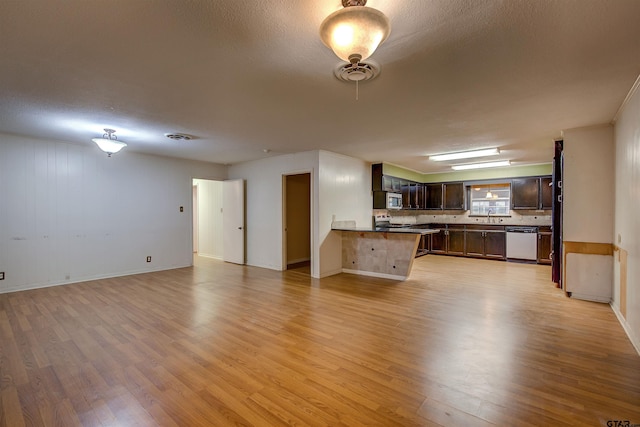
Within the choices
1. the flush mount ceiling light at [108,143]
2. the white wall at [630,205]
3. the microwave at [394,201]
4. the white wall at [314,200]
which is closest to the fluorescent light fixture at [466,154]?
the microwave at [394,201]

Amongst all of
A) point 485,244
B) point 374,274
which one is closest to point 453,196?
point 485,244

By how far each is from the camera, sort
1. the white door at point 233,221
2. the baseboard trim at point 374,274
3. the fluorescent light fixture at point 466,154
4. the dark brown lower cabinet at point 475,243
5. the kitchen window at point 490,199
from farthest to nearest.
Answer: the kitchen window at point 490,199 < the dark brown lower cabinet at point 475,243 < the white door at point 233,221 < the fluorescent light fixture at point 466,154 < the baseboard trim at point 374,274

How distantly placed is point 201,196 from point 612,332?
335 inches

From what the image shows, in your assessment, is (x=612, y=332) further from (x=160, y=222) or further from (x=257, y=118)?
(x=160, y=222)

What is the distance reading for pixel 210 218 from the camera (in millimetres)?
8117

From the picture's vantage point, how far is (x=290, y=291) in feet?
14.8

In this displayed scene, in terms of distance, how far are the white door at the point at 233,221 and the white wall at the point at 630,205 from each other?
20.2 feet

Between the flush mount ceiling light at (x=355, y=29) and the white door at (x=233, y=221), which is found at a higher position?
the flush mount ceiling light at (x=355, y=29)

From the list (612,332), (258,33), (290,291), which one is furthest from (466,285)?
(258,33)

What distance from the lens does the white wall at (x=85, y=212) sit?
450cm

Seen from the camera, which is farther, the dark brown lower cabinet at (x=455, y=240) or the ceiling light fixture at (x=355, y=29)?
the dark brown lower cabinet at (x=455, y=240)

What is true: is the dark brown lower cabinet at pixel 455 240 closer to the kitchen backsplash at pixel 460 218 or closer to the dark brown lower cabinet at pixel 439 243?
the dark brown lower cabinet at pixel 439 243

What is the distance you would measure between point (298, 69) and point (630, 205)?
3494mm

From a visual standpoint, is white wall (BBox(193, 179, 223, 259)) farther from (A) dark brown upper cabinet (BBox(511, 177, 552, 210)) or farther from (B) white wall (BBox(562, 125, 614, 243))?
(A) dark brown upper cabinet (BBox(511, 177, 552, 210))
